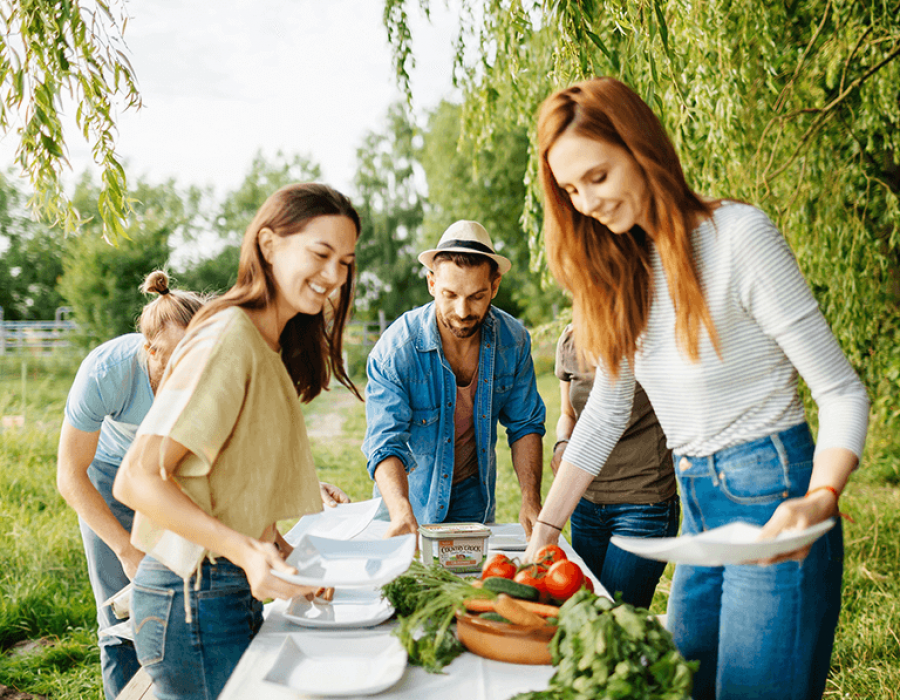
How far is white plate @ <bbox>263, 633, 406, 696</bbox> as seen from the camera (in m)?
1.29

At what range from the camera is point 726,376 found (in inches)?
56.3

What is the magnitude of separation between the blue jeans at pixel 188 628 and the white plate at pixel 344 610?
0.18 metres

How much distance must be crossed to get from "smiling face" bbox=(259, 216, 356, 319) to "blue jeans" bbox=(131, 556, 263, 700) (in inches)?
21.4

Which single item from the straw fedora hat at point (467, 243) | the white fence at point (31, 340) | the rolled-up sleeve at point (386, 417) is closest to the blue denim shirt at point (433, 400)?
the rolled-up sleeve at point (386, 417)

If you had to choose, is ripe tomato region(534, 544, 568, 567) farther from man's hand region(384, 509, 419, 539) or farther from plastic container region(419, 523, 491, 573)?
man's hand region(384, 509, 419, 539)

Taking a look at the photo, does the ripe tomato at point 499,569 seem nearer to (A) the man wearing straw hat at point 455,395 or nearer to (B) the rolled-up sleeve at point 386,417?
(A) the man wearing straw hat at point 455,395

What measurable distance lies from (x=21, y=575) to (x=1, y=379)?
45.2 feet

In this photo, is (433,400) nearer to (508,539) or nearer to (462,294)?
(462,294)

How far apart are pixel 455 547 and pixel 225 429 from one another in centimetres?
84

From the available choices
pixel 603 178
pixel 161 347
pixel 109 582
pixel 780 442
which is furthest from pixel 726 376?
pixel 109 582

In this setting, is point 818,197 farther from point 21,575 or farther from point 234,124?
point 234,124

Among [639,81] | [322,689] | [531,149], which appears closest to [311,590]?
[322,689]

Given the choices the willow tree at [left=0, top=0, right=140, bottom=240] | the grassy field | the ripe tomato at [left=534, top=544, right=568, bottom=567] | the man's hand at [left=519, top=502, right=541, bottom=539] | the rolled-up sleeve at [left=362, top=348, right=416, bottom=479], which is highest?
the willow tree at [left=0, top=0, right=140, bottom=240]

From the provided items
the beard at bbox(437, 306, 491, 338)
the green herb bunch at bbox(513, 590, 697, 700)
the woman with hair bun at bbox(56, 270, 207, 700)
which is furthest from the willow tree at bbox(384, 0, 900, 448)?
the green herb bunch at bbox(513, 590, 697, 700)
